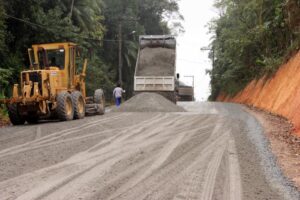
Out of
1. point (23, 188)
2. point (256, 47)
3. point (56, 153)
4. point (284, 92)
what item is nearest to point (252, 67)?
point (256, 47)

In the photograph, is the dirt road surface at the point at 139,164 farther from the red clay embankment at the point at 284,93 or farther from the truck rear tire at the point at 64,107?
the red clay embankment at the point at 284,93

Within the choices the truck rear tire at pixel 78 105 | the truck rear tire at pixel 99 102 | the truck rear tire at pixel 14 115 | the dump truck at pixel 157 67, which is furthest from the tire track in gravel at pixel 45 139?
the dump truck at pixel 157 67

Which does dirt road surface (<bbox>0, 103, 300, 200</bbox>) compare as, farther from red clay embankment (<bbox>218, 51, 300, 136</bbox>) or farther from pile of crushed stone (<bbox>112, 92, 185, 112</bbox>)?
pile of crushed stone (<bbox>112, 92, 185, 112</bbox>)

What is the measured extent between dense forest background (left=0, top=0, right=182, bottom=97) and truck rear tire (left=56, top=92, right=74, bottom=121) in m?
3.73

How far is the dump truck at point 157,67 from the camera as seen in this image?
26.7 m

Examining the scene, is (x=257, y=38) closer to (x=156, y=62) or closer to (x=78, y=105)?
(x=156, y=62)

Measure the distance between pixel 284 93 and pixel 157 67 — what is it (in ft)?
31.0

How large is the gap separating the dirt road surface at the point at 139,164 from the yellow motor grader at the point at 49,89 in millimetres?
2318

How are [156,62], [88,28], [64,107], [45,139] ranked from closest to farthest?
[45,139]
[64,107]
[156,62]
[88,28]

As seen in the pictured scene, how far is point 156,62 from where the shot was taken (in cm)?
2867

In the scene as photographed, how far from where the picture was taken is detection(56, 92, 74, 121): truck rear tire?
1691 cm

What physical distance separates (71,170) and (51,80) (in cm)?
940

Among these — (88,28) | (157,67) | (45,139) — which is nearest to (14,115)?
(45,139)

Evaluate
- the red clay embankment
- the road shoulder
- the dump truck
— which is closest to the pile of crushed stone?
the dump truck
